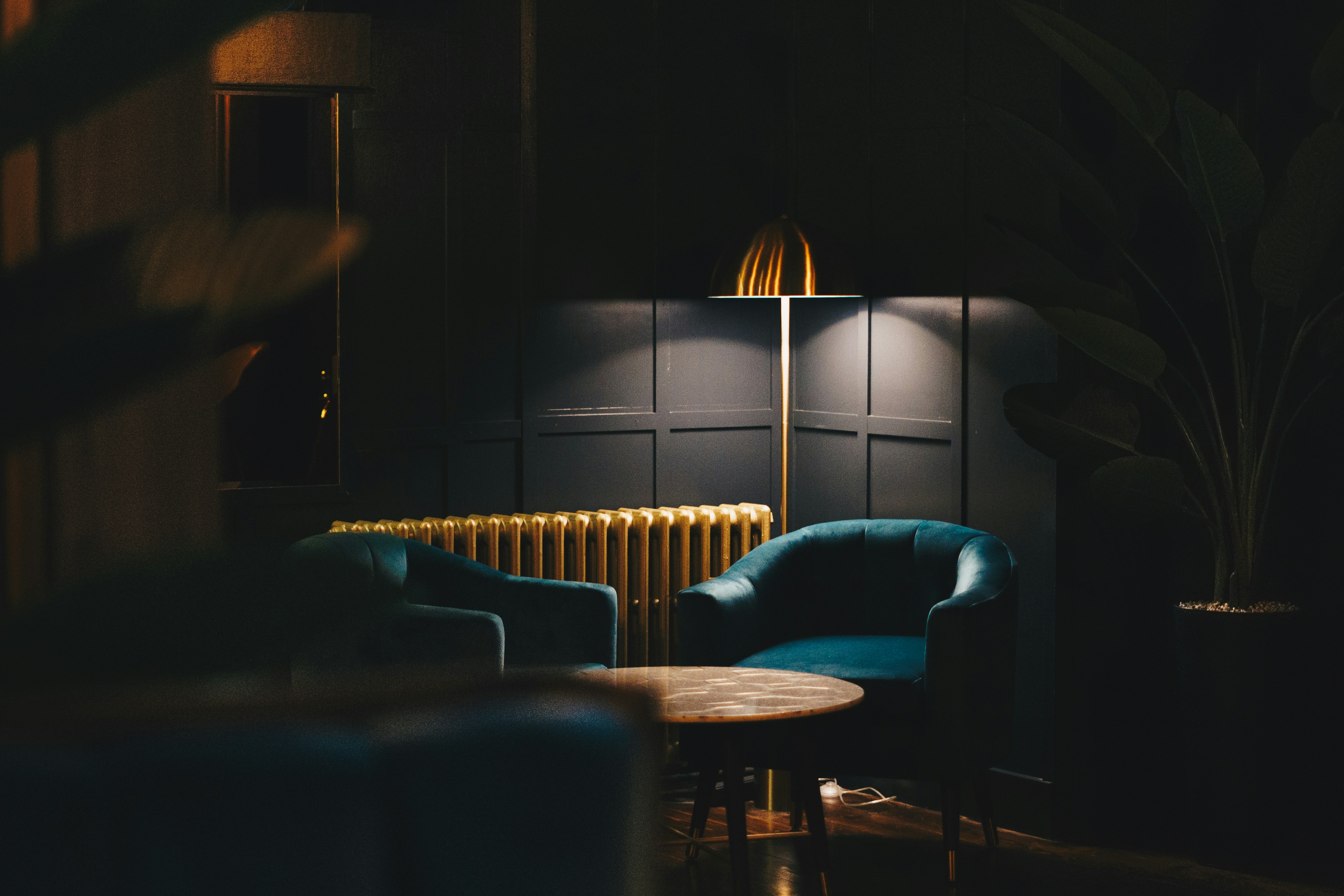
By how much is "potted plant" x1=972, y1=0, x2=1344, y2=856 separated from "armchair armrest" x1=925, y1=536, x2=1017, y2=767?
15.5 inches

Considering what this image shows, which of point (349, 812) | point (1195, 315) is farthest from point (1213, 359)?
point (349, 812)

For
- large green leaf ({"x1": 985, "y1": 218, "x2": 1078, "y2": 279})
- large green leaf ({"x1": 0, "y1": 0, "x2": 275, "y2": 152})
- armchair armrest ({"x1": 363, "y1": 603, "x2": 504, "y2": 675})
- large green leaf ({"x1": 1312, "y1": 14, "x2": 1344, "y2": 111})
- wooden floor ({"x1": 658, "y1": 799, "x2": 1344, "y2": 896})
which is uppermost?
large green leaf ({"x1": 1312, "y1": 14, "x2": 1344, "y2": 111})

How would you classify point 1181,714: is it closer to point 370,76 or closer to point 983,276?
point 983,276

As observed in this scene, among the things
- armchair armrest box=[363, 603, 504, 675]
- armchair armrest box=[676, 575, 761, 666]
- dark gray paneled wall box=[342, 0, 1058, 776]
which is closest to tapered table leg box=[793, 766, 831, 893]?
armchair armrest box=[676, 575, 761, 666]

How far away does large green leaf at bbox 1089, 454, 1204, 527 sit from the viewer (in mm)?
3684

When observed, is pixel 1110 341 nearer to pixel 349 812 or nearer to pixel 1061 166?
pixel 1061 166

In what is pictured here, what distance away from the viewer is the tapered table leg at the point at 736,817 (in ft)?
11.5

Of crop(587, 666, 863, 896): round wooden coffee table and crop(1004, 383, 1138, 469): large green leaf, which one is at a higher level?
crop(1004, 383, 1138, 469): large green leaf

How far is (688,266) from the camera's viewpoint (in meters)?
5.04

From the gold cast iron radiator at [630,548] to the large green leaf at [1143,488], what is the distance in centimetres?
145

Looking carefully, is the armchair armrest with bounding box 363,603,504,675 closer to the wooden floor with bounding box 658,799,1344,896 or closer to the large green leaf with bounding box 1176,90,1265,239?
the wooden floor with bounding box 658,799,1344,896

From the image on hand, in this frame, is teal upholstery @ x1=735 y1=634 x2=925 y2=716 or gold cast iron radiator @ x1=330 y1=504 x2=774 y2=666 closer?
teal upholstery @ x1=735 y1=634 x2=925 y2=716

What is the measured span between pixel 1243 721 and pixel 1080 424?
2.94 ft

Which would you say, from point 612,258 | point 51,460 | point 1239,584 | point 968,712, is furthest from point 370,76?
point 51,460
